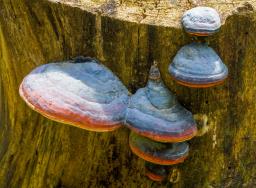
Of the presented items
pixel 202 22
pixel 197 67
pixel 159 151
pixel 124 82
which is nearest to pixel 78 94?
pixel 124 82

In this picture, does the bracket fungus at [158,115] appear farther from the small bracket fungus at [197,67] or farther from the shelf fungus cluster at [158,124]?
the small bracket fungus at [197,67]

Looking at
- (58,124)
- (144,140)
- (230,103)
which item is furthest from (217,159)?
(58,124)

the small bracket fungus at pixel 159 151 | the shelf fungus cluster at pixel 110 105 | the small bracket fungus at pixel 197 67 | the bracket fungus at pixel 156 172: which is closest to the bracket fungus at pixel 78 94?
the shelf fungus cluster at pixel 110 105

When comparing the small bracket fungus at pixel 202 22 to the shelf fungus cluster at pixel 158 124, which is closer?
the small bracket fungus at pixel 202 22

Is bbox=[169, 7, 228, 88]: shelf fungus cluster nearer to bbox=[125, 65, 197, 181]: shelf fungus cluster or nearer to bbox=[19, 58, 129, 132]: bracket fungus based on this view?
bbox=[125, 65, 197, 181]: shelf fungus cluster

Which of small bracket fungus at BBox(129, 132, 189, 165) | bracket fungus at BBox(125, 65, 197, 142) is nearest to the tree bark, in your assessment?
bracket fungus at BBox(125, 65, 197, 142)
